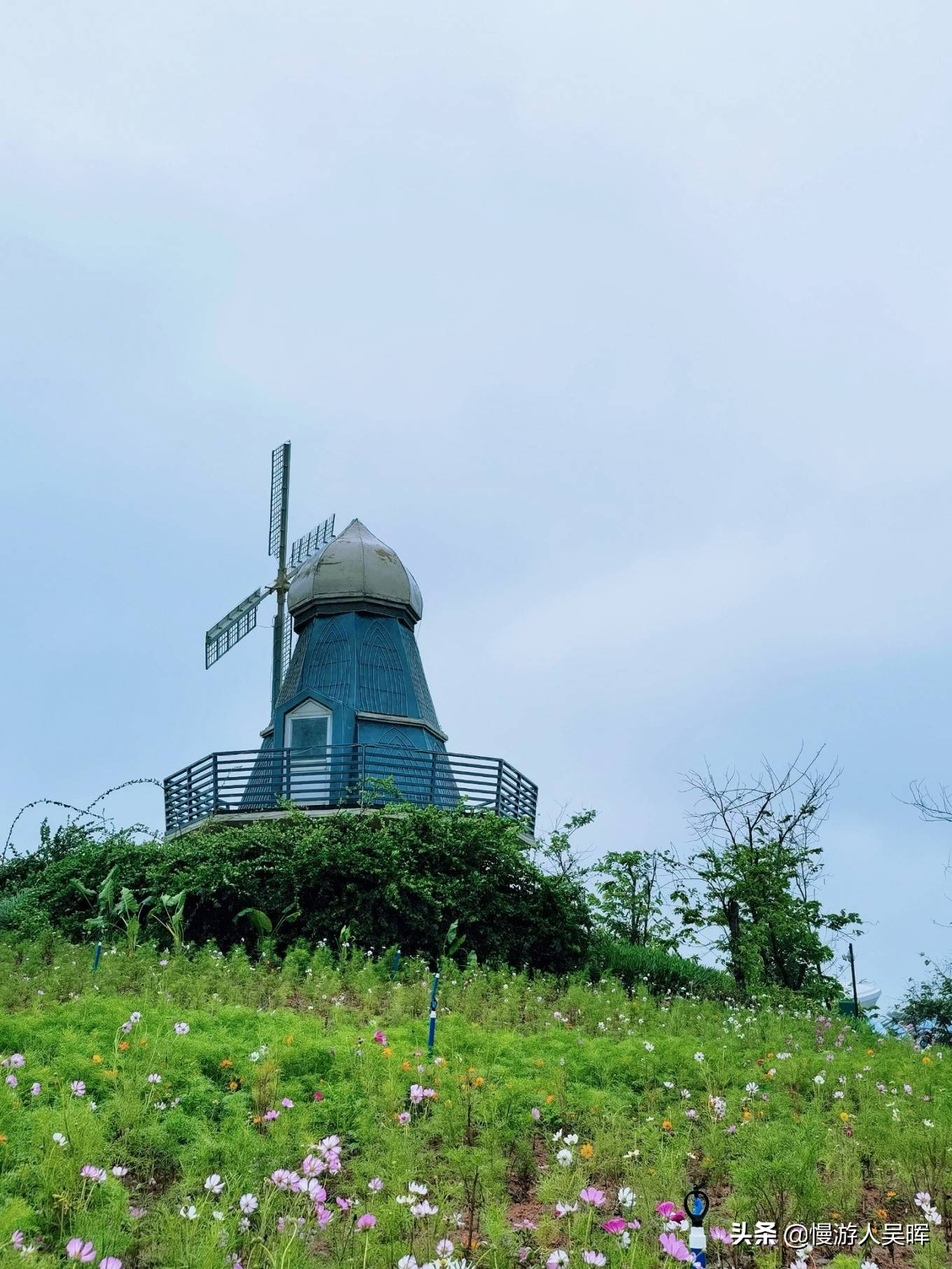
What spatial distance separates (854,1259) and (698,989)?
49.3 ft

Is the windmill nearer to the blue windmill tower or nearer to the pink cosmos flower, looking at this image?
the blue windmill tower

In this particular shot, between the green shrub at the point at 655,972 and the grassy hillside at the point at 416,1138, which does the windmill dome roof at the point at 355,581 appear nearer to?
the green shrub at the point at 655,972

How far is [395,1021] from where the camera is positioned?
10.4 metres

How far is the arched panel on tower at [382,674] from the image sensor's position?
2597cm

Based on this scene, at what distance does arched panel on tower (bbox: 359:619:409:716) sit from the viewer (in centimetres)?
2597

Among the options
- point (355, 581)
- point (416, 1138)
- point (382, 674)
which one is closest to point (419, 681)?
point (382, 674)

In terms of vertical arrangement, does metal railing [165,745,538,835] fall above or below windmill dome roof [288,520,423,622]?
below

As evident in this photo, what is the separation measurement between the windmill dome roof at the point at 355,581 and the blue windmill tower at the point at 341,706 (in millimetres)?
29

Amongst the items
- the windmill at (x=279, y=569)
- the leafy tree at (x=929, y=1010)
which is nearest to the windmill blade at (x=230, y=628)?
the windmill at (x=279, y=569)

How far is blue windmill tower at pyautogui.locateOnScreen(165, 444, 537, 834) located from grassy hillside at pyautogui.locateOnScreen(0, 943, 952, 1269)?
11.4 metres

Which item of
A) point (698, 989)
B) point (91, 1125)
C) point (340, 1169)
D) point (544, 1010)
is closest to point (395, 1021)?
point (544, 1010)

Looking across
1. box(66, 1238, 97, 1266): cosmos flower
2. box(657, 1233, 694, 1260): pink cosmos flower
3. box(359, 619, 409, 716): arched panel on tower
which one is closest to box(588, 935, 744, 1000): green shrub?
box(359, 619, 409, 716): arched panel on tower

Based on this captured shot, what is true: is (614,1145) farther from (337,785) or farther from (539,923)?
(337,785)

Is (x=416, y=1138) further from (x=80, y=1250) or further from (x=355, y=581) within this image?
(x=355, y=581)
